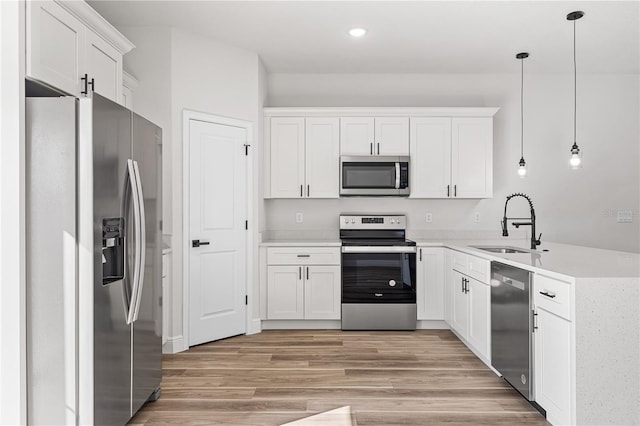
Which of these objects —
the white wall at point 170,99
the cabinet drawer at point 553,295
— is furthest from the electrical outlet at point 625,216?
the white wall at point 170,99

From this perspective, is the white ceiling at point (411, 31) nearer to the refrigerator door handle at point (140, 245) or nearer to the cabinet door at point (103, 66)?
the cabinet door at point (103, 66)

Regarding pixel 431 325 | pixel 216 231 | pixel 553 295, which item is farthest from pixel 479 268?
pixel 216 231

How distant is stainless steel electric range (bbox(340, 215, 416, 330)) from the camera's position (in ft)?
13.9

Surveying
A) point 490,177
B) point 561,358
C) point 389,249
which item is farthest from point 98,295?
point 490,177

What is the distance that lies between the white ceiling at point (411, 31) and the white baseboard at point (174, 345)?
8.69ft

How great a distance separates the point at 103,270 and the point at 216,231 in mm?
1789

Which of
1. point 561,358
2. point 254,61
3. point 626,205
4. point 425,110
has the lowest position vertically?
point 561,358

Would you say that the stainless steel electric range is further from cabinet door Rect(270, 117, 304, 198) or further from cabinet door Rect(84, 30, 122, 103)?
cabinet door Rect(84, 30, 122, 103)

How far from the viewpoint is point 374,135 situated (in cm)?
452

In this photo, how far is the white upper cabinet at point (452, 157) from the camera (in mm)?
4520

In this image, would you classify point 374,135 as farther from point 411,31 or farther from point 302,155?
point 411,31

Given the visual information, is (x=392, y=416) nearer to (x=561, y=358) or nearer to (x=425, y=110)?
(x=561, y=358)

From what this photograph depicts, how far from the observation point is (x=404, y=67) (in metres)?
4.60

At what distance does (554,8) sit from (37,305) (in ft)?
12.7
